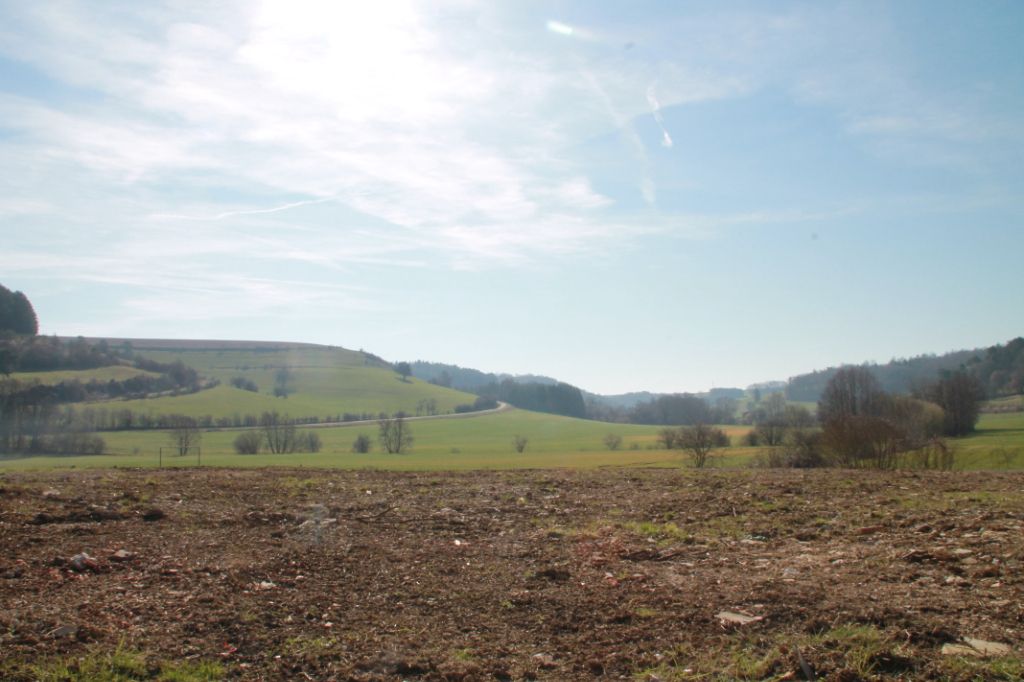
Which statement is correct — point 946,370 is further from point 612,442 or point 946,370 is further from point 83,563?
point 83,563

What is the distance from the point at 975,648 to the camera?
495cm

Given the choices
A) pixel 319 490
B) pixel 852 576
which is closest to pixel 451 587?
pixel 852 576

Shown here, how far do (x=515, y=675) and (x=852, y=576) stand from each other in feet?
12.1

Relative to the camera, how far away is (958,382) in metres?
61.9

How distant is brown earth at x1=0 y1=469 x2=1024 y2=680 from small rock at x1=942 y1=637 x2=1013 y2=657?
0.08 metres

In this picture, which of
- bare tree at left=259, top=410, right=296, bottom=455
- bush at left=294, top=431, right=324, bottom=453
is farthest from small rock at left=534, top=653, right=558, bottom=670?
bush at left=294, top=431, right=324, bottom=453

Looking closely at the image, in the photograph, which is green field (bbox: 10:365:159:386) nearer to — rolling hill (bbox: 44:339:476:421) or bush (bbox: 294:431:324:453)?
rolling hill (bbox: 44:339:476:421)

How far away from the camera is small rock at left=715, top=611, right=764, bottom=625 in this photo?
5.77 m

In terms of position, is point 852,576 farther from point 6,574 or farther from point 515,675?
point 6,574

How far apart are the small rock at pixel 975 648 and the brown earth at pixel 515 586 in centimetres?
8

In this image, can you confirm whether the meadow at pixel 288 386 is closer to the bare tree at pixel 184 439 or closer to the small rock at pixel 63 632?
the bare tree at pixel 184 439

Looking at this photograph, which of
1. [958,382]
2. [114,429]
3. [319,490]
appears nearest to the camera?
[319,490]

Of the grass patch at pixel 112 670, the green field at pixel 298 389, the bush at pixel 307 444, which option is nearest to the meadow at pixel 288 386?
the green field at pixel 298 389

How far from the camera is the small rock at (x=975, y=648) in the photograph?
4.85 meters
